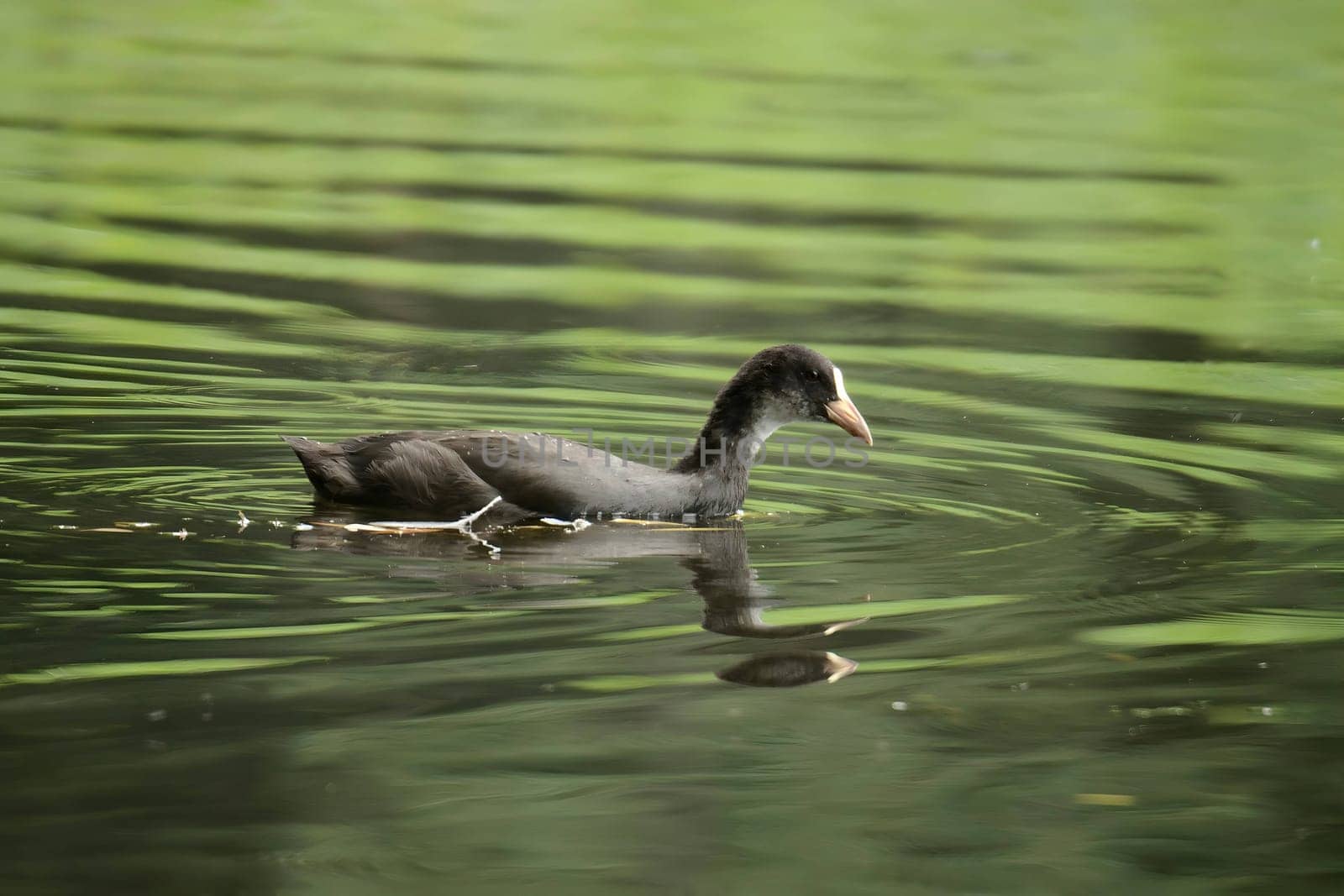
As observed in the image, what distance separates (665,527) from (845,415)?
0.94 meters

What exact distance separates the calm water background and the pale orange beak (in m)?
0.25

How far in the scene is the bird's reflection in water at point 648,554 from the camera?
20.5ft

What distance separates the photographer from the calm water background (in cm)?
494

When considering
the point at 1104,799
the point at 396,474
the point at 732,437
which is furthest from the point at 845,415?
the point at 1104,799

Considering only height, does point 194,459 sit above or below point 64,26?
below

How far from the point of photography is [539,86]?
21344mm

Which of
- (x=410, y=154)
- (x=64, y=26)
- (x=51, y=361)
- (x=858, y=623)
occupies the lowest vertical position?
(x=858, y=623)

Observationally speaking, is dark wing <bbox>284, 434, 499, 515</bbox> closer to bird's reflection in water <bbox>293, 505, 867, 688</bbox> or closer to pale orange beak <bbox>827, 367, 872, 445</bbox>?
bird's reflection in water <bbox>293, 505, 867, 688</bbox>

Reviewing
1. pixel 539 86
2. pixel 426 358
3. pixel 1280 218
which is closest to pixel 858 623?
pixel 426 358

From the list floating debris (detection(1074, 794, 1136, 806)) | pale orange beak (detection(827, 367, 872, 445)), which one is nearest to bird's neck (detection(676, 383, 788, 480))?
pale orange beak (detection(827, 367, 872, 445))

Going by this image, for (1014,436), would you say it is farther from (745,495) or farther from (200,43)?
(200,43)

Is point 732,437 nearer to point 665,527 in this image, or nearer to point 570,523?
point 665,527

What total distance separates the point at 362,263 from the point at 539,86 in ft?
27.0

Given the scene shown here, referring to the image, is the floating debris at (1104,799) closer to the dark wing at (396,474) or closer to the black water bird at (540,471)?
the black water bird at (540,471)
